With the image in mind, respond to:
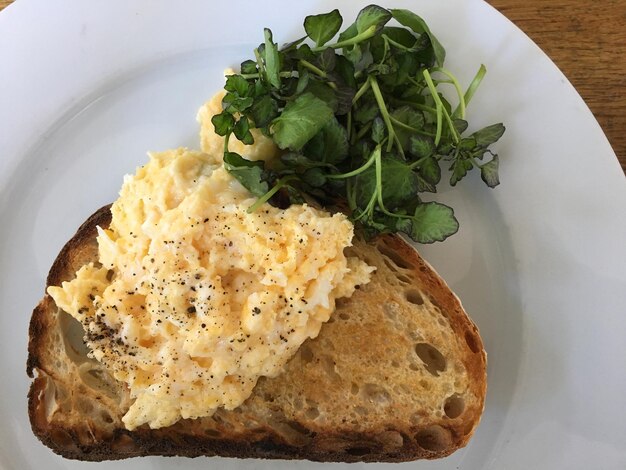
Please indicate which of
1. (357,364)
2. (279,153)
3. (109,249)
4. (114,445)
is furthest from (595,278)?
(114,445)

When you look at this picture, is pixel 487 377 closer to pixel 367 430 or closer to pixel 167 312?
pixel 367 430

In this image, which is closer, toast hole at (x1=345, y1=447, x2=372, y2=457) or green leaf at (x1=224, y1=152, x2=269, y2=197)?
green leaf at (x1=224, y1=152, x2=269, y2=197)

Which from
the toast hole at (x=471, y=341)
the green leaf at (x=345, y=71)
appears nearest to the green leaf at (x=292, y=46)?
the green leaf at (x=345, y=71)

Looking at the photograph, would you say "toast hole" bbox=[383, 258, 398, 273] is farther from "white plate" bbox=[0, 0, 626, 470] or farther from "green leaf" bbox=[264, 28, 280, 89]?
"green leaf" bbox=[264, 28, 280, 89]

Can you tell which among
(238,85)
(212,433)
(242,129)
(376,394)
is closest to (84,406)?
(212,433)

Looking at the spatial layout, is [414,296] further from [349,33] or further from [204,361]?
[349,33]

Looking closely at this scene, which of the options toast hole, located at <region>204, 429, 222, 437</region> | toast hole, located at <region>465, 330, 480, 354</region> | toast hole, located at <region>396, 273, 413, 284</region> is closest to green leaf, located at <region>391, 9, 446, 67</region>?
toast hole, located at <region>396, 273, 413, 284</region>

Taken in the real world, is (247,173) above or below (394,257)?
above
